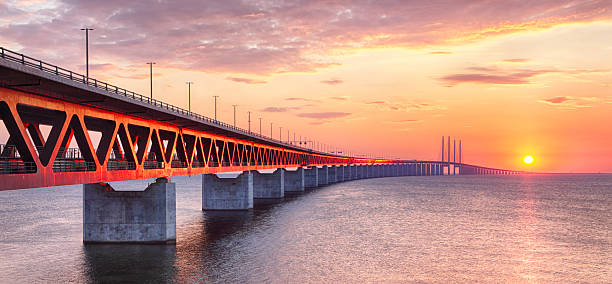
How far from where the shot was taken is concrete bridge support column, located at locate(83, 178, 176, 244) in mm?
42375

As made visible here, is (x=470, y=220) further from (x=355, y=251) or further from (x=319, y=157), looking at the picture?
(x=319, y=157)

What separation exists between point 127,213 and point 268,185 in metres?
60.9

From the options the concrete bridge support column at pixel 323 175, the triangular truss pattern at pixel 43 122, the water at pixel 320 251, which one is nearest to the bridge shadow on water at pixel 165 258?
the water at pixel 320 251

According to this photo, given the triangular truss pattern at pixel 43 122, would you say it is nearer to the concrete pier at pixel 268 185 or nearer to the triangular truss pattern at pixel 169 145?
the triangular truss pattern at pixel 169 145

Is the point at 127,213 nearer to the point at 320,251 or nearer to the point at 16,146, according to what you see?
Result: the point at 320,251

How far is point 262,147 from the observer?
298 ft

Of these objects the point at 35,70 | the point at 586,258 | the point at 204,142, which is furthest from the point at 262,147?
the point at 35,70

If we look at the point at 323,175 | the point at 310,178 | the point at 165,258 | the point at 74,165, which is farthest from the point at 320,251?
the point at 323,175

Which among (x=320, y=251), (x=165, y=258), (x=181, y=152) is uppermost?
(x=181, y=152)

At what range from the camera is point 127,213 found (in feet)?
140

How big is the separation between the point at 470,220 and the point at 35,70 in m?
62.2

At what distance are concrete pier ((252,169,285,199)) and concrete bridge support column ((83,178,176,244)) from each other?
2312 inches

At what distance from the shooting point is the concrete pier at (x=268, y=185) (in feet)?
335

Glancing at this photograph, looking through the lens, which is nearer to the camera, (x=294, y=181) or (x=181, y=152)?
(x=181, y=152)
